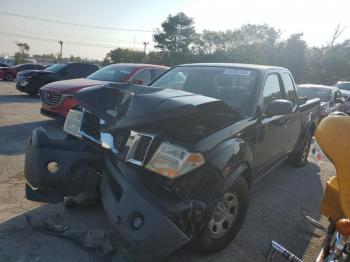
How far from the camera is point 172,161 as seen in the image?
251cm

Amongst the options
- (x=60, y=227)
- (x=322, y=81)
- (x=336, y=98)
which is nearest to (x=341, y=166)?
(x=60, y=227)

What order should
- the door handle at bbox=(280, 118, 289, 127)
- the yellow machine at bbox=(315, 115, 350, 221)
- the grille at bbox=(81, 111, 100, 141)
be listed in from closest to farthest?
1. the yellow machine at bbox=(315, 115, 350, 221)
2. the grille at bbox=(81, 111, 100, 141)
3. the door handle at bbox=(280, 118, 289, 127)

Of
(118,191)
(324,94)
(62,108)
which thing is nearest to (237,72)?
(118,191)

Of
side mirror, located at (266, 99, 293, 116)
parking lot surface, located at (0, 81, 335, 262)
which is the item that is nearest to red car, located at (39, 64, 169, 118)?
parking lot surface, located at (0, 81, 335, 262)

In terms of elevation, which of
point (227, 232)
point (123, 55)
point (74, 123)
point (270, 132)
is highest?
point (123, 55)

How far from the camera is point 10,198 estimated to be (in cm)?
388

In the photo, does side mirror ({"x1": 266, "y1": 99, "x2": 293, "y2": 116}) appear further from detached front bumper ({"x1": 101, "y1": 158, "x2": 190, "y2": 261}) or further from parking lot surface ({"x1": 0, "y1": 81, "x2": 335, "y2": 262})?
detached front bumper ({"x1": 101, "y1": 158, "x2": 190, "y2": 261})

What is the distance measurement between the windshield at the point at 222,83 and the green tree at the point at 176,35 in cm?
5619

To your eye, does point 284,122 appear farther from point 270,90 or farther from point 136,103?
point 136,103

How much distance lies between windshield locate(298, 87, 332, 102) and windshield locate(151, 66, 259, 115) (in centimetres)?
833

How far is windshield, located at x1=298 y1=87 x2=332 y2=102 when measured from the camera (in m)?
11.8

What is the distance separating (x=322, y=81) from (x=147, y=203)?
146 ft

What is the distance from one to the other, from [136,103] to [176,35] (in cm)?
6003

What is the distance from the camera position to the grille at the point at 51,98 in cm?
781
